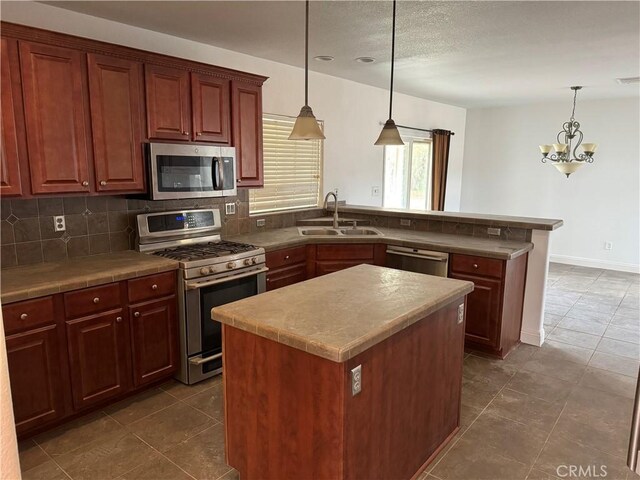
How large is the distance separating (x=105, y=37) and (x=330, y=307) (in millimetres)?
2601

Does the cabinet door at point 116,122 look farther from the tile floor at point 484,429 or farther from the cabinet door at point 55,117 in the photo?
the tile floor at point 484,429

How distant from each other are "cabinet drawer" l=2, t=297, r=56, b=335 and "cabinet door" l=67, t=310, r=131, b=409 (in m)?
0.14

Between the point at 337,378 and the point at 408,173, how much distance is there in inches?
215

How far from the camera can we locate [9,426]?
1.98 ft

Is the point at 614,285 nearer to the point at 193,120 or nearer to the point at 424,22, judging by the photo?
the point at 424,22

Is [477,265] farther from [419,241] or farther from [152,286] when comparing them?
[152,286]

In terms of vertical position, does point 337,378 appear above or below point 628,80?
below

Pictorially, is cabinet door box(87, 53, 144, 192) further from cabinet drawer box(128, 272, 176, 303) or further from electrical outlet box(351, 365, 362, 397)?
electrical outlet box(351, 365, 362, 397)

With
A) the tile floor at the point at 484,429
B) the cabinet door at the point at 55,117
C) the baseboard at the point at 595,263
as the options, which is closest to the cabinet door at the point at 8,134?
the cabinet door at the point at 55,117

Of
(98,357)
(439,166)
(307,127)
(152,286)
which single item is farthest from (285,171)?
(439,166)

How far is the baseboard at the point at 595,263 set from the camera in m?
6.59

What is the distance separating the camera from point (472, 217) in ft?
13.6

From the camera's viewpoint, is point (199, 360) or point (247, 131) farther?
point (247, 131)

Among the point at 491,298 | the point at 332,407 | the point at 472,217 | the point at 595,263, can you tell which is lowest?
the point at 595,263
